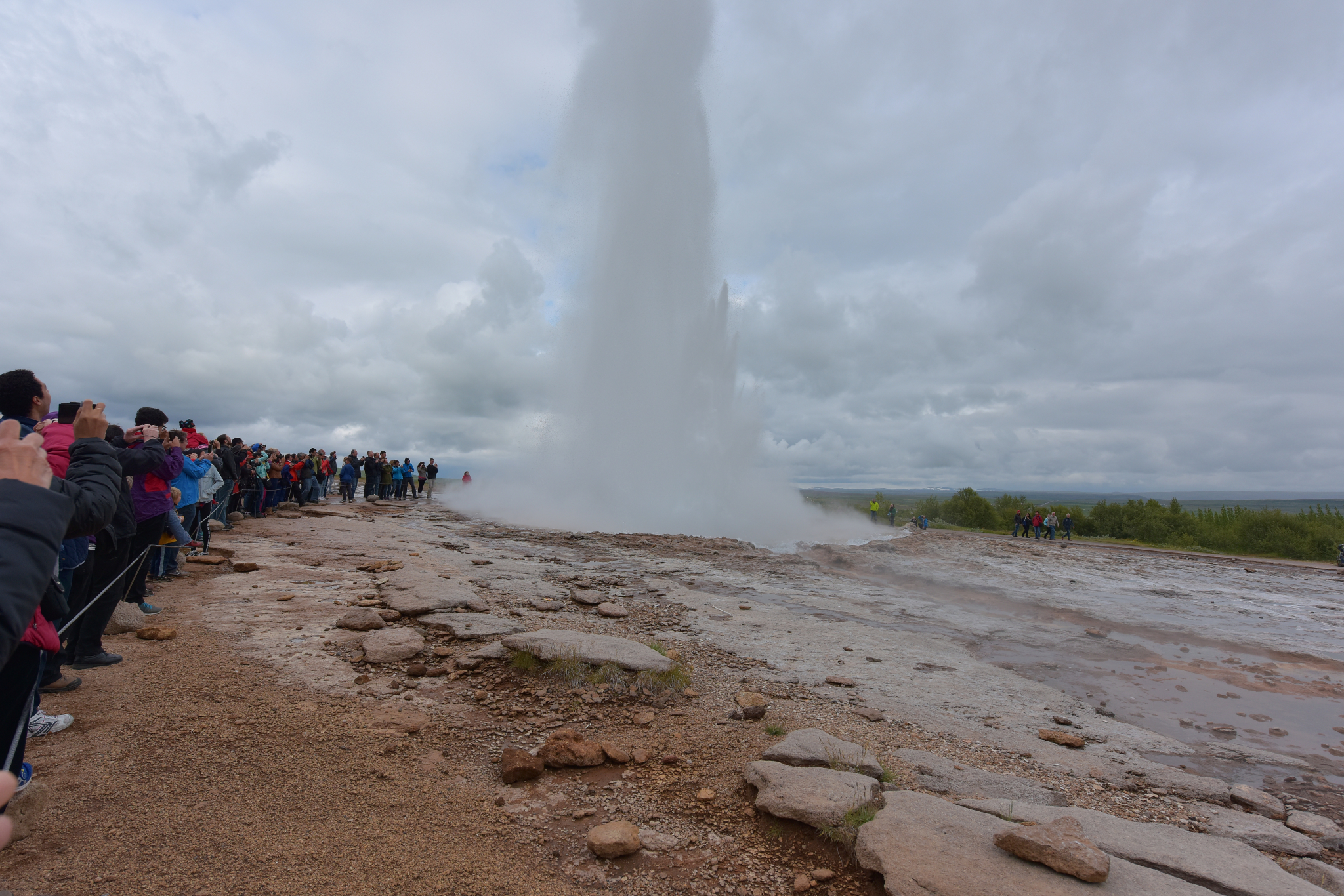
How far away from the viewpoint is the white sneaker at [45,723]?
3.51 m

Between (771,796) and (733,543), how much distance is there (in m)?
13.7

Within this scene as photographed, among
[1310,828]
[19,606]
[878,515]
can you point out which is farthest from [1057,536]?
[19,606]

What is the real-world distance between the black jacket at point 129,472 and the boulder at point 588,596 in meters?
5.04

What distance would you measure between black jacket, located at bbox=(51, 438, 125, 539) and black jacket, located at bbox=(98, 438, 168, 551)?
9.53 feet

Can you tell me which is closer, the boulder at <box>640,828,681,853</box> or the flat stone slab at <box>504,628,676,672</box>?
the boulder at <box>640,828,681,853</box>

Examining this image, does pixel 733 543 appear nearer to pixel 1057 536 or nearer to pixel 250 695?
pixel 250 695

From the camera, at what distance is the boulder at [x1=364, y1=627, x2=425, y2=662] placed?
5.41 meters

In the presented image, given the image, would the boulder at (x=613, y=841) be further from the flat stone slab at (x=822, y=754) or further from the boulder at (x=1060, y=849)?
the boulder at (x=1060, y=849)

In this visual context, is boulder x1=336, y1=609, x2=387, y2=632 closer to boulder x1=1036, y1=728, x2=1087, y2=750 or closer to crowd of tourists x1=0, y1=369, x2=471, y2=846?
crowd of tourists x1=0, y1=369, x2=471, y2=846

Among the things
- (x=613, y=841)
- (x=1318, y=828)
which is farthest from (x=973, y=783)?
(x=613, y=841)

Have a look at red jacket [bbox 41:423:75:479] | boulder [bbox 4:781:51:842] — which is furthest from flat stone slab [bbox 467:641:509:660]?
red jacket [bbox 41:423:75:479]

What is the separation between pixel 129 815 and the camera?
2893 mm

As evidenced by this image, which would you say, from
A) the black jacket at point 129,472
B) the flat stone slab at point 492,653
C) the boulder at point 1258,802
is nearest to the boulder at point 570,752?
the flat stone slab at point 492,653

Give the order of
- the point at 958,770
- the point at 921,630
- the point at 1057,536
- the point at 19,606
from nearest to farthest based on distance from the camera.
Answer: the point at 19,606 < the point at 958,770 < the point at 921,630 < the point at 1057,536
